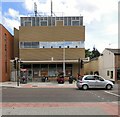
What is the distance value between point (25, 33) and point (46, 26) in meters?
4.01

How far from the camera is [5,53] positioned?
197 ft

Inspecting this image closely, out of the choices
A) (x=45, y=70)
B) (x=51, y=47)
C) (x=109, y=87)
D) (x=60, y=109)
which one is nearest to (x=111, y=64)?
(x=51, y=47)

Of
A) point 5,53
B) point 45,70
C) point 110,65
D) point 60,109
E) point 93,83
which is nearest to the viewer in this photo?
point 60,109

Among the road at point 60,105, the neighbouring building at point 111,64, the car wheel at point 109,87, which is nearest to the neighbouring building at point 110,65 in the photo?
the neighbouring building at point 111,64

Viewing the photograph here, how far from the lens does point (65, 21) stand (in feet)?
217

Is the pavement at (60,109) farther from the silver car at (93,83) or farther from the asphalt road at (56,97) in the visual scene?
the silver car at (93,83)

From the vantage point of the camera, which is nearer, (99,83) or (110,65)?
(99,83)

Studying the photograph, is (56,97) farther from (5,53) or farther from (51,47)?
(51,47)

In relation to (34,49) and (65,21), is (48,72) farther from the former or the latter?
(65,21)

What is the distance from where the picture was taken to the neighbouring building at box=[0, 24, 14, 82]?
2233 inches

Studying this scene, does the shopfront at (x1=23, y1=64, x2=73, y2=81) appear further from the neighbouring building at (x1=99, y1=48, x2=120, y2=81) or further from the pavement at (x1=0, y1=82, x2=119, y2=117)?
the pavement at (x1=0, y1=82, x2=119, y2=117)

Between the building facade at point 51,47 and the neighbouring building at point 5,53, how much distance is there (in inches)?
96.0

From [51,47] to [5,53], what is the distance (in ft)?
27.1

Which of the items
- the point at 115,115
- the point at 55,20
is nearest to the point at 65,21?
the point at 55,20
